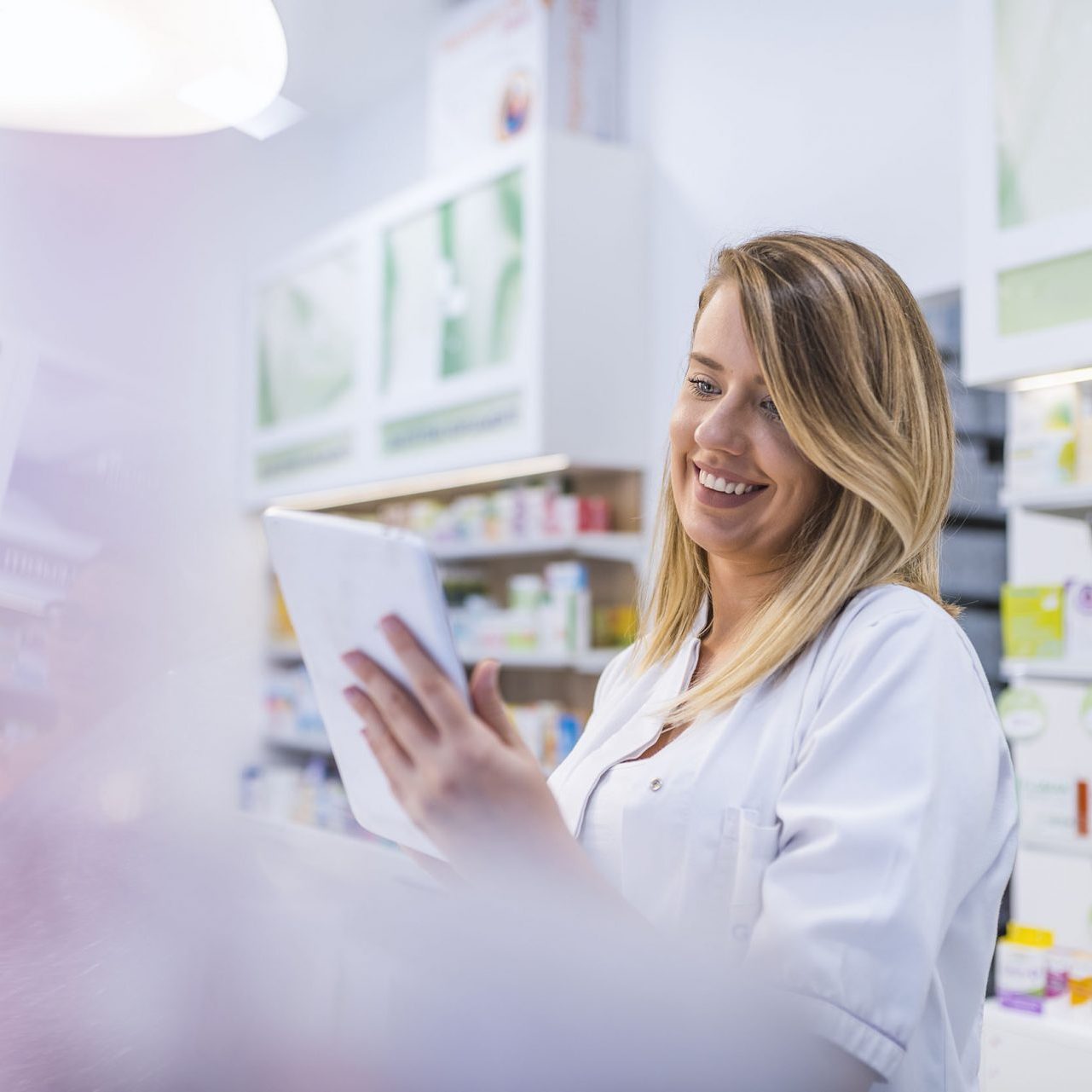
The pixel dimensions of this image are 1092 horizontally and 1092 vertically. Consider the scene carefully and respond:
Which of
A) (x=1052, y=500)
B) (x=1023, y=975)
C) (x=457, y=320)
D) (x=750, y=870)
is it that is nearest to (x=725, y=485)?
(x=750, y=870)

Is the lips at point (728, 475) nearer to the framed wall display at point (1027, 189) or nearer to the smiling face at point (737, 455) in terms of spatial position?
the smiling face at point (737, 455)

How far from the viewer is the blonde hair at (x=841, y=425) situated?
0.92 meters

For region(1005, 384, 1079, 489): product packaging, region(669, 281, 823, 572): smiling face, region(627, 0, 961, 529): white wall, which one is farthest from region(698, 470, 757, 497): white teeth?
region(627, 0, 961, 529): white wall

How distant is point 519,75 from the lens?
3.86 meters

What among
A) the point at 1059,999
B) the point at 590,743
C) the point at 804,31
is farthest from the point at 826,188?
the point at 590,743

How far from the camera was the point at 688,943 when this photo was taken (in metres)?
0.41

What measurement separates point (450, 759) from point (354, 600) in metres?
0.08

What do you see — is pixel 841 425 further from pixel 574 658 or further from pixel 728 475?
pixel 574 658

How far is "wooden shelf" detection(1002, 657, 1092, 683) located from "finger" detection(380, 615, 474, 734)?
6.69ft

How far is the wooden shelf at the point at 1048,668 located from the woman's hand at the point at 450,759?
200 cm

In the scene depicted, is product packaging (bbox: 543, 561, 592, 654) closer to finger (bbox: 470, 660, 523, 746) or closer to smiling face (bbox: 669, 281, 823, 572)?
smiling face (bbox: 669, 281, 823, 572)

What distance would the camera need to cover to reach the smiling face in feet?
3.17

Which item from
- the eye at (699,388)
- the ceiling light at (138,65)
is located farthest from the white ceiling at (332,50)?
the eye at (699,388)

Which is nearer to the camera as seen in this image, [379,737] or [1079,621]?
[379,737]
